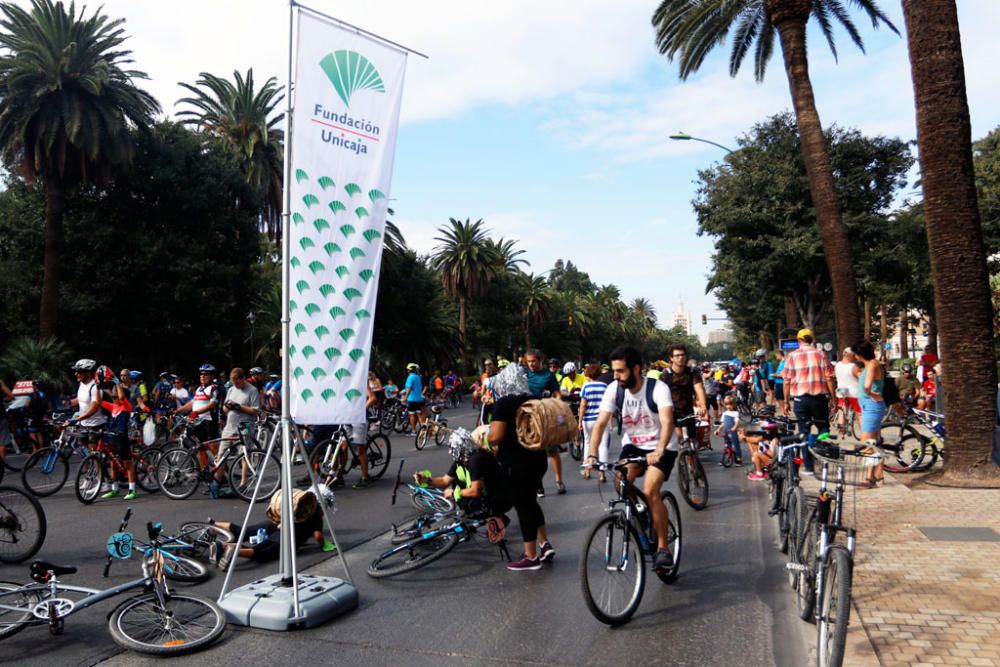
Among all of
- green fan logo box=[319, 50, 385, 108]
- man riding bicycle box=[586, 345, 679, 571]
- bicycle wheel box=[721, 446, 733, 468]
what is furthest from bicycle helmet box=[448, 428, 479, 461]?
bicycle wheel box=[721, 446, 733, 468]

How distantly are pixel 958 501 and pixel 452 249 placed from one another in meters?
50.3

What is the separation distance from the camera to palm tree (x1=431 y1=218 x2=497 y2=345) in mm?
57094

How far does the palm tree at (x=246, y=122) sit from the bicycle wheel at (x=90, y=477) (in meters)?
32.8

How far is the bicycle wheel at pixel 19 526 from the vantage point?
7125 millimetres

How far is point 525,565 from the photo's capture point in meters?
6.62

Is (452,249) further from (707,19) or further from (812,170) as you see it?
(812,170)

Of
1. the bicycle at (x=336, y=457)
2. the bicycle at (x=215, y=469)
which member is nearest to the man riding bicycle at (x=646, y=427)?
the bicycle at (x=336, y=457)

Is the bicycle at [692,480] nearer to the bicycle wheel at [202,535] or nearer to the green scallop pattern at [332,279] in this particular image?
the green scallop pattern at [332,279]

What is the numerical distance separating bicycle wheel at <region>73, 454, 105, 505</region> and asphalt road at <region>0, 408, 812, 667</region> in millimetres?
1835

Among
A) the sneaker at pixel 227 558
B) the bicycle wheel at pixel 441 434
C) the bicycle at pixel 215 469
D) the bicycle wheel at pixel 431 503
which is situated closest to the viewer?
the sneaker at pixel 227 558

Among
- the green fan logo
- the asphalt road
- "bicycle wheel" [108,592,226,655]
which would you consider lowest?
the asphalt road

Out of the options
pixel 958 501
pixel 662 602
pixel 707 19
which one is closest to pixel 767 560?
pixel 662 602

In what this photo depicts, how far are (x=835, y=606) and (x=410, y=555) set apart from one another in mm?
3711

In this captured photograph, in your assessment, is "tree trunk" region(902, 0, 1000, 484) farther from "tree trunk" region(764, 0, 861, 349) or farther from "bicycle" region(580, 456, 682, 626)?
"tree trunk" region(764, 0, 861, 349)
